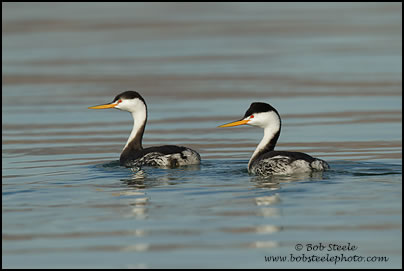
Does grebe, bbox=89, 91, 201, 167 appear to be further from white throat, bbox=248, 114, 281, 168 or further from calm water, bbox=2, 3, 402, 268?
white throat, bbox=248, 114, 281, 168

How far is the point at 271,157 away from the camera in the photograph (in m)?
12.5

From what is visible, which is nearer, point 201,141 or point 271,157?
point 271,157

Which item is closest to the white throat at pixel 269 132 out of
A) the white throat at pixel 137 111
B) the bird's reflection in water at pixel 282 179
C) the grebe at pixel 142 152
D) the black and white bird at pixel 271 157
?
the black and white bird at pixel 271 157

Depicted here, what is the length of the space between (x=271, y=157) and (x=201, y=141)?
4167 mm

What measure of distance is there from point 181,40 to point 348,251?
A: 2548 cm

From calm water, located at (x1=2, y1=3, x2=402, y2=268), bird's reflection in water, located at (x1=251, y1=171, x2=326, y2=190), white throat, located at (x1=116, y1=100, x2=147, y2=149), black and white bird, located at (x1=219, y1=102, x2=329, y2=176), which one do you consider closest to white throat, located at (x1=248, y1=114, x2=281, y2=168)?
black and white bird, located at (x1=219, y1=102, x2=329, y2=176)

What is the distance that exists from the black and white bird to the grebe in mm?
900

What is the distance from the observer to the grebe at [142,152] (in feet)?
44.1

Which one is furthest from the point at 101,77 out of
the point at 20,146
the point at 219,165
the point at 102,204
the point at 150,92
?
the point at 102,204

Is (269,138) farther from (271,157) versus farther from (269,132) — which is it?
(271,157)

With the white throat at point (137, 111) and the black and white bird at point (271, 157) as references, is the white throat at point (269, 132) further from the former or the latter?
the white throat at point (137, 111)

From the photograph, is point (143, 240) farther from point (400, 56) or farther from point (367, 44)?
point (367, 44)

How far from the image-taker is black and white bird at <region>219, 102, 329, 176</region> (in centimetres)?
1222

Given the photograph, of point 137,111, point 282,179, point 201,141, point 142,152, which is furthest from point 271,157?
point 201,141
